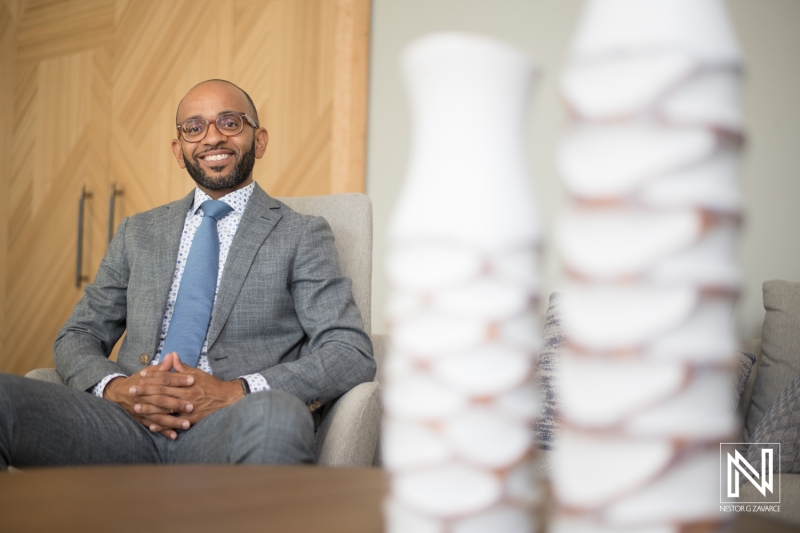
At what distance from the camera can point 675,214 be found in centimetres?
30

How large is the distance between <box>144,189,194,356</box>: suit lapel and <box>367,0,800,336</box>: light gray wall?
3.09 feet

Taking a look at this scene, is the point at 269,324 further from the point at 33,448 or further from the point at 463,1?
the point at 463,1

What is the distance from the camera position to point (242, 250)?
6.26 feet

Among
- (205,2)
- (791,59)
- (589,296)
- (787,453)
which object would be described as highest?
(205,2)

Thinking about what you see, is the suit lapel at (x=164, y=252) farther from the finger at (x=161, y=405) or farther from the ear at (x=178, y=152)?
the finger at (x=161, y=405)

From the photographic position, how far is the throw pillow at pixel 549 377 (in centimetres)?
186

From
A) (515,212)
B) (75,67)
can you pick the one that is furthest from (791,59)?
(75,67)

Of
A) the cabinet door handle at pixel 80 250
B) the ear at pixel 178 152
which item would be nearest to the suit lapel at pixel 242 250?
the ear at pixel 178 152

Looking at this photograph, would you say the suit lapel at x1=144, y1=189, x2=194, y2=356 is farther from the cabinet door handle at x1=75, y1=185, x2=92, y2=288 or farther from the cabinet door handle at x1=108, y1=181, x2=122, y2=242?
the cabinet door handle at x1=75, y1=185, x2=92, y2=288

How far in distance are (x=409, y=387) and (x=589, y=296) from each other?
0.12 metres

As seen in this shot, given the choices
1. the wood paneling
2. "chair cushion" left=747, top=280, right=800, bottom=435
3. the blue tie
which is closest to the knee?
the blue tie

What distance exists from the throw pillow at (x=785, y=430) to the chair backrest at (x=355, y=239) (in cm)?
103

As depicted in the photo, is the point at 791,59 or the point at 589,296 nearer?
the point at 589,296

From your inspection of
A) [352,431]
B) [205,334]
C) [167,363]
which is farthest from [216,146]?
[352,431]
